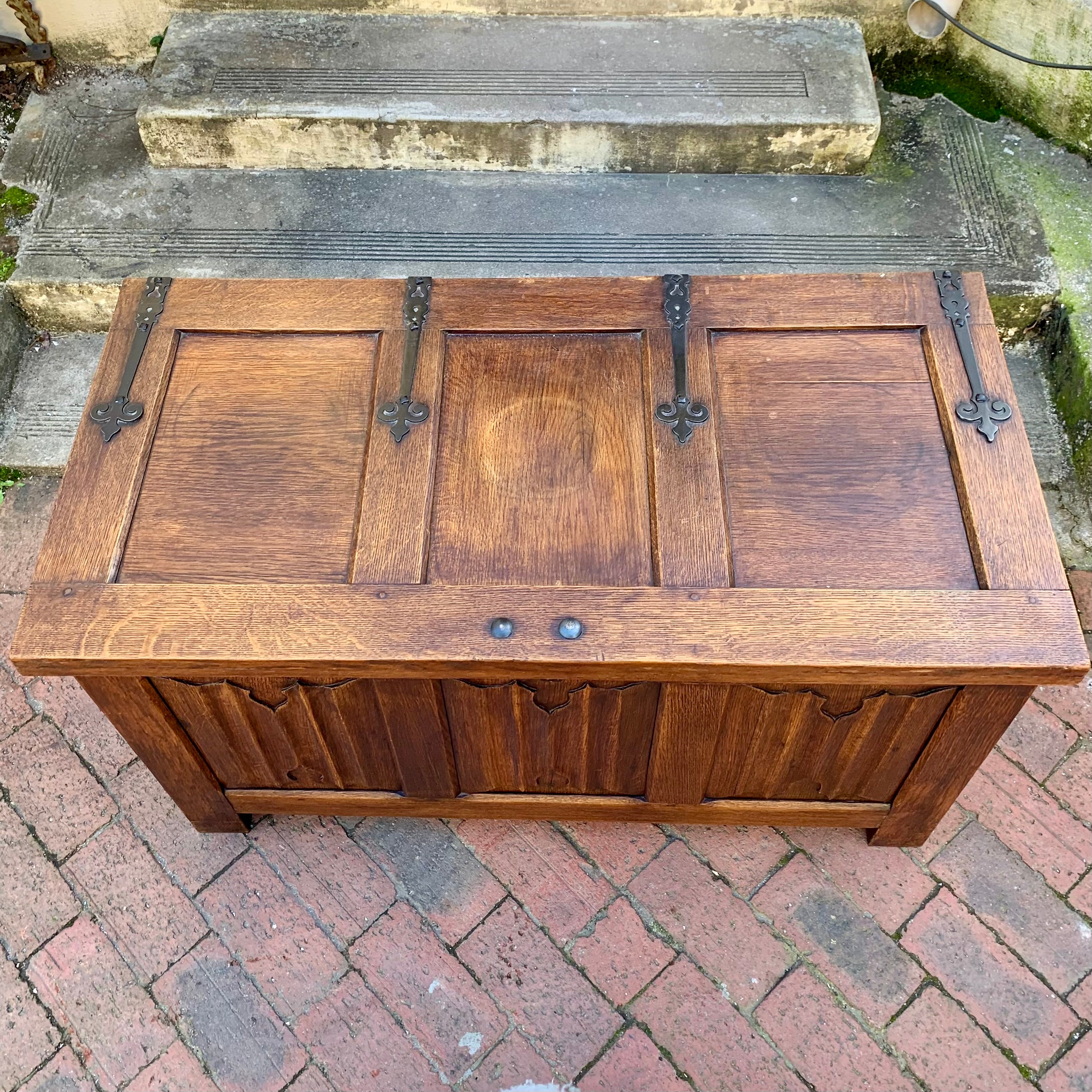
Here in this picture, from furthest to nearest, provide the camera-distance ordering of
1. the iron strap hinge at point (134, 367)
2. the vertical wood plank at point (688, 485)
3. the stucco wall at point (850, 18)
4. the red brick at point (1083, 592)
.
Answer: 1. the stucco wall at point (850, 18)
2. the red brick at point (1083, 592)
3. the iron strap hinge at point (134, 367)
4. the vertical wood plank at point (688, 485)

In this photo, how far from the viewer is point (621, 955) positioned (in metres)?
2.43

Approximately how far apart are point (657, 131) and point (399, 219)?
952 mm

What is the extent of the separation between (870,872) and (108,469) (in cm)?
219

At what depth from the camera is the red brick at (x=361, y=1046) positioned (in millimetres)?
2279

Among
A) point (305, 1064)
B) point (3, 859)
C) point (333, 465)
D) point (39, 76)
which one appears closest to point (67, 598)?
point (333, 465)

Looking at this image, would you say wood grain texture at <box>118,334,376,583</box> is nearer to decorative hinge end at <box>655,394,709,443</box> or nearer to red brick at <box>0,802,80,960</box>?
decorative hinge end at <box>655,394,709,443</box>

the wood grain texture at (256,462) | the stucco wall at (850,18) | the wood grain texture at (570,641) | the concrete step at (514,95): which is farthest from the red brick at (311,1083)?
the stucco wall at (850,18)

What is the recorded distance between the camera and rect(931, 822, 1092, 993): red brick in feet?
7.86

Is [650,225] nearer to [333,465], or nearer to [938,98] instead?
[938,98]

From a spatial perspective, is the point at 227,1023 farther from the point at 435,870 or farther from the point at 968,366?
the point at 968,366

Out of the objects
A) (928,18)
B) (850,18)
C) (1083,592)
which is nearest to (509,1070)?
(1083,592)

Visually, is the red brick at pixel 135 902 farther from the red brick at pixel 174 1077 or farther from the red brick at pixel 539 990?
the red brick at pixel 539 990

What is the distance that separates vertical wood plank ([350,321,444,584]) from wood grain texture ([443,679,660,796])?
29 cm

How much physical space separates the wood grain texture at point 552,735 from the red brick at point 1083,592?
1.53 m
